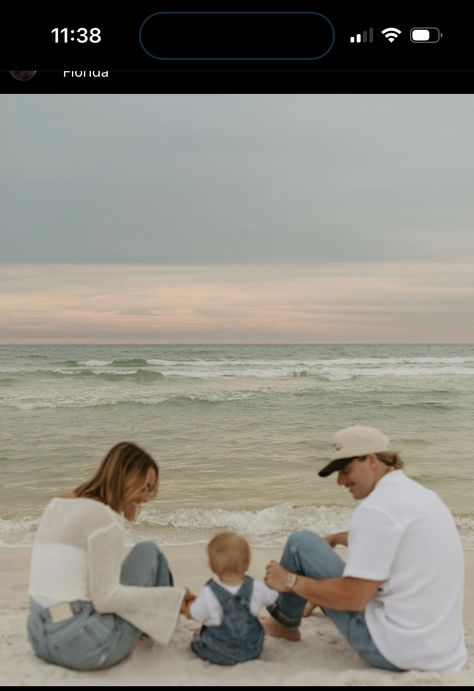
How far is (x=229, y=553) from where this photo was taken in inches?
130

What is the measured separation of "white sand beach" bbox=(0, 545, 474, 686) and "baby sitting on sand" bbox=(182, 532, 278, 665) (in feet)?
0.23

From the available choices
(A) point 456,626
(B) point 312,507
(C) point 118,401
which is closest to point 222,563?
(A) point 456,626

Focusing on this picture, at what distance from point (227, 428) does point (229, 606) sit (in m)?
11.5

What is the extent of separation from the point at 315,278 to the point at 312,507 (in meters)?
20.8

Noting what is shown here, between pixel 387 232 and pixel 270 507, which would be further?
pixel 387 232

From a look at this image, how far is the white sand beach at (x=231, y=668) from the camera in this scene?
3.11m

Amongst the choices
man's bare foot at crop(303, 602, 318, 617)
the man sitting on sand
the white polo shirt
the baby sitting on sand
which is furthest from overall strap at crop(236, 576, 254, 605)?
man's bare foot at crop(303, 602, 318, 617)
